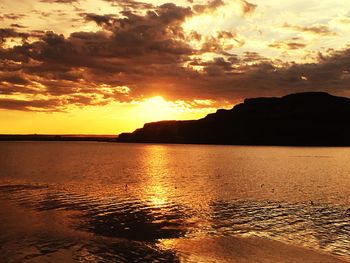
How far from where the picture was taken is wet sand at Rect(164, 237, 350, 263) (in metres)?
30.8

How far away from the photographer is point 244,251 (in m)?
33.1

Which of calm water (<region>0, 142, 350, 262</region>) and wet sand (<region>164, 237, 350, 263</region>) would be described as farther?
A: calm water (<region>0, 142, 350, 262</region>)

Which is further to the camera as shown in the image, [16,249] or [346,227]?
[346,227]

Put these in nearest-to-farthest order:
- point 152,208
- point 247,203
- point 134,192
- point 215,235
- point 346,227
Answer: point 215,235, point 346,227, point 152,208, point 247,203, point 134,192

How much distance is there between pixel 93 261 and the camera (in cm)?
2989

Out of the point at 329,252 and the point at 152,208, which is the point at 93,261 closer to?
the point at 329,252

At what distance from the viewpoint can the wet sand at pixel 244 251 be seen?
3080 cm

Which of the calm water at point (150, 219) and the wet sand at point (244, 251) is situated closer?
the wet sand at point (244, 251)

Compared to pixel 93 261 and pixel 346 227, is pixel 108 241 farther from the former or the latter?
pixel 346 227

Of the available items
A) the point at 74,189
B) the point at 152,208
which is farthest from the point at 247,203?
the point at 74,189

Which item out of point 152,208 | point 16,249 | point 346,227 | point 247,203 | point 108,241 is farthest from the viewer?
point 247,203

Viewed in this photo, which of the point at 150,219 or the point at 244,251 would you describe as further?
the point at 150,219

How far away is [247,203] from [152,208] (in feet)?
48.2

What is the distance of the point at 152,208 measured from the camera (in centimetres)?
5378
